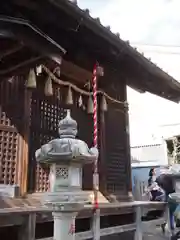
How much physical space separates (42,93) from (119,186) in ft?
10.9

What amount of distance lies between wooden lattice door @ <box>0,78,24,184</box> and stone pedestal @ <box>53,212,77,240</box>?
217 centimetres

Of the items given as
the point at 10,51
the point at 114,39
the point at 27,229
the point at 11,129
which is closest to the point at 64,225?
the point at 27,229

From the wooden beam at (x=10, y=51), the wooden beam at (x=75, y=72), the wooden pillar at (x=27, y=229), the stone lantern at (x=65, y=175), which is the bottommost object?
the wooden pillar at (x=27, y=229)

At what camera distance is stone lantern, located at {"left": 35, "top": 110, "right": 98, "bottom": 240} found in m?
3.38

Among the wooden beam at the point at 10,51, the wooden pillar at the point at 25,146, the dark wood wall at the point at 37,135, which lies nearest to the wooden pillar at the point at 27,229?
the dark wood wall at the point at 37,135

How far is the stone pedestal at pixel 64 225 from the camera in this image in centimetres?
337

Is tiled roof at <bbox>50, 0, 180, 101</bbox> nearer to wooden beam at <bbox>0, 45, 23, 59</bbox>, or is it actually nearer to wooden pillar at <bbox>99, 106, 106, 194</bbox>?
wooden beam at <bbox>0, 45, 23, 59</bbox>

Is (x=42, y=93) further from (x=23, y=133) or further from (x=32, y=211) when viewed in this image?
(x=32, y=211)

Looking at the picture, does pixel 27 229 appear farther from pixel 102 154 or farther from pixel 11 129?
pixel 102 154

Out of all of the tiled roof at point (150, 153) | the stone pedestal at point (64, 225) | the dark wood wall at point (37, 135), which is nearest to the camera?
the stone pedestal at point (64, 225)

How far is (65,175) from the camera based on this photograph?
352 cm

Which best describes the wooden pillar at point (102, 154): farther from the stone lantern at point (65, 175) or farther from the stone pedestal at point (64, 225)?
the stone pedestal at point (64, 225)

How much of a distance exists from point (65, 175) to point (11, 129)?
2.34 metres

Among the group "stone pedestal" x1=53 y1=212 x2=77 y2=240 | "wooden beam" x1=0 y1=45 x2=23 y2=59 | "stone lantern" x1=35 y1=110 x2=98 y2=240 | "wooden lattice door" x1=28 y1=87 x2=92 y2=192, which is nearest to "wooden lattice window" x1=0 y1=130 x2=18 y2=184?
"wooden lattice door" x1=28 y1=87 x2=92 y2=192
